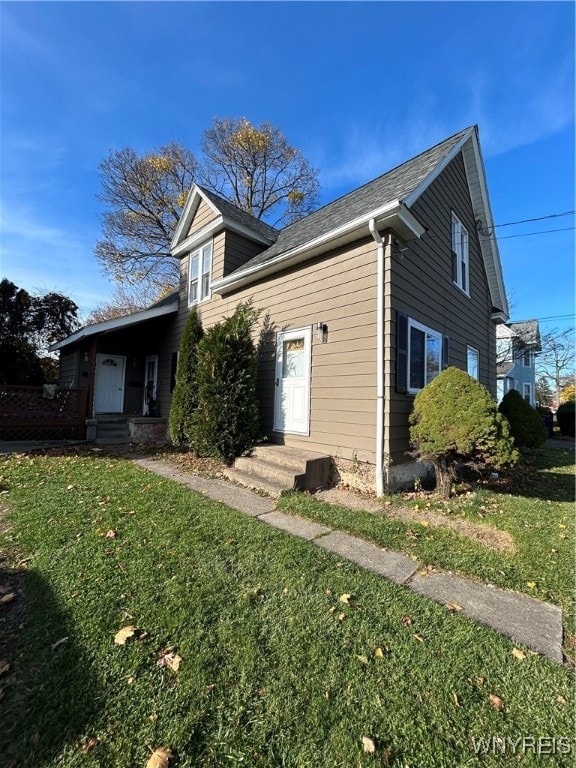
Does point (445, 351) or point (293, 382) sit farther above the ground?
point (445, 351)

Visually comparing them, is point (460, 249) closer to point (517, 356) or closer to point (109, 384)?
point (109, 384)

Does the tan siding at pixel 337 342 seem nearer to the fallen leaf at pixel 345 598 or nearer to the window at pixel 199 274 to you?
the fallen leaf at pixel 345 598

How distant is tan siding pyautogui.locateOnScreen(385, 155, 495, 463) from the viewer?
549 cm

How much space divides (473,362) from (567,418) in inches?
397

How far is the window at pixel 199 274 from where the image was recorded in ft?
32.0

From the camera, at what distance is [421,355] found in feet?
20.9

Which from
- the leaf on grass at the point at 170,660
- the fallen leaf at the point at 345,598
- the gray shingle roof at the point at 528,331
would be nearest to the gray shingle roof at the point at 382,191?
the fallen leaf at the point at 345,598

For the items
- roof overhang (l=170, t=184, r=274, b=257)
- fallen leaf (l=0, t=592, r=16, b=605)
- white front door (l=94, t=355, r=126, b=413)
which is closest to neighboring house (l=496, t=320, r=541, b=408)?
roof overhang (l=170, t=184, r=274, b=257)

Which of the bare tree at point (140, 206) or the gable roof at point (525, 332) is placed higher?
the bare tree at point (140, 206)

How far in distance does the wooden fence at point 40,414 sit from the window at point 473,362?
1073cm

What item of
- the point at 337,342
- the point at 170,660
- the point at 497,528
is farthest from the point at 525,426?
the point at 170,660

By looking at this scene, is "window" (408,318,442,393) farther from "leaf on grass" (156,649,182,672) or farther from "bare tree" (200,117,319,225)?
"bare tree" (200,117,319,225)

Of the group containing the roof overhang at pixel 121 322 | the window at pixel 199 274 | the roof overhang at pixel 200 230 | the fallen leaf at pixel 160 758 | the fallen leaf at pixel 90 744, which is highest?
the roof overhang at pixel 200 230

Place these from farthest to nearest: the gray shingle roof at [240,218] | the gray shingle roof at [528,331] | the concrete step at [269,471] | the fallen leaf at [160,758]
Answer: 1. the gray shingle roof at [528,331]
2. the gray shingle roof at [240,218]
3. the concrete step at [269,471]
4. the fallen leaf at [160,758]
